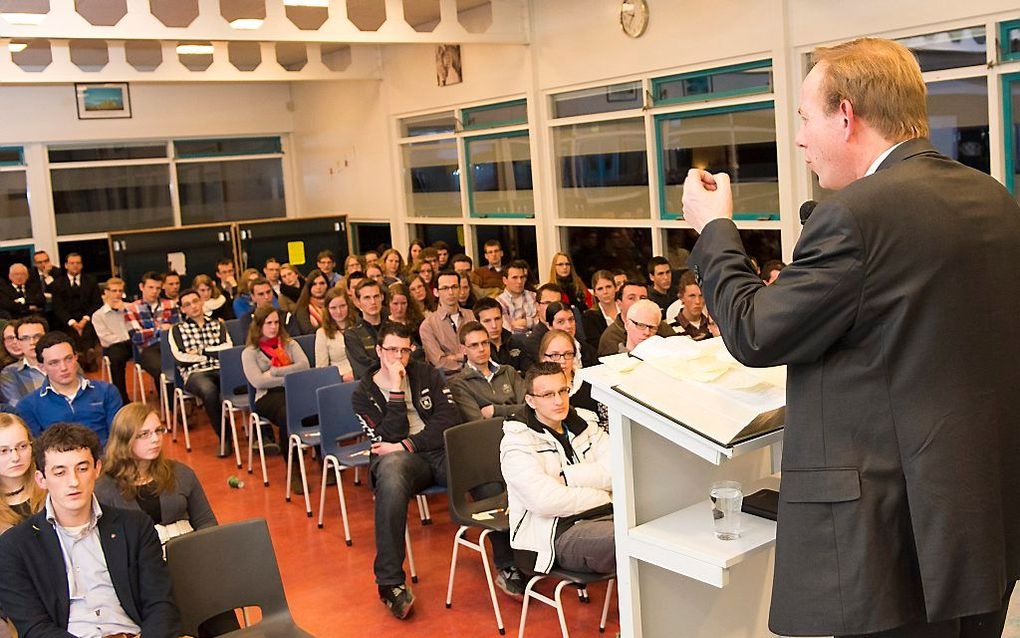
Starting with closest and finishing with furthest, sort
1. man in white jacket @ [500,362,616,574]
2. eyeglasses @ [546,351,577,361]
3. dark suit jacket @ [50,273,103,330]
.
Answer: man in white jacket @ [500,362,616,574] < eyeglasses @ [546,351,577,361] < dark suit jacket @ [50,273,103,330]

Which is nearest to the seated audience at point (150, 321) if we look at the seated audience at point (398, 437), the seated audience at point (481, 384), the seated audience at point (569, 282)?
the seated audience at point (569, 282)

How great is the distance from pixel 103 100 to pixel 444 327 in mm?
9155

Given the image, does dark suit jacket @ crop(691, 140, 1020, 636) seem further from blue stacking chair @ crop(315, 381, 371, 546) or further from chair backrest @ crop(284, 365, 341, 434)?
chair backrest @ crop(284, 365, 341, 434)

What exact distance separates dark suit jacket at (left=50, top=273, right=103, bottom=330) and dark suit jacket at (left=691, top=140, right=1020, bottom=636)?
12.3m

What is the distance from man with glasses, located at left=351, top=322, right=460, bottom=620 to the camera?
488 cm

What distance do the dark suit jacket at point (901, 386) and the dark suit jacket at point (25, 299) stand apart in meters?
12.1

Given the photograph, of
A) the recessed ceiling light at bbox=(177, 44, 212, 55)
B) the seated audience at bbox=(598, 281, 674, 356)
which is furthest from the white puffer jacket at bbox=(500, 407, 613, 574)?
the recessed ceiling light at bbox=(177, 44, 212, 55)

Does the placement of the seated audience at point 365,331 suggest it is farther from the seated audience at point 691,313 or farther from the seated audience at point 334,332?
the seated audience at point 691,313

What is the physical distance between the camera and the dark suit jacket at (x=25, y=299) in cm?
1216

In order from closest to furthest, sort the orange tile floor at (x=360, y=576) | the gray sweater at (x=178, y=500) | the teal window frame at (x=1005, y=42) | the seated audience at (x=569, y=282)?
the gray sweater at (x=178, y=500) < the orange tile floor at (x=360, y=576) < the teal window frame at (x=1005, y=42) < the seated audience at (x=569, y=282)

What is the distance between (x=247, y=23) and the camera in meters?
8.39

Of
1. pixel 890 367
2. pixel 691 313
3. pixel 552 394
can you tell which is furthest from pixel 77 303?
pixel 890 367

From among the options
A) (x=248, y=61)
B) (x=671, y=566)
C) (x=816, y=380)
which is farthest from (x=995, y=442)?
(x=248, y=61)

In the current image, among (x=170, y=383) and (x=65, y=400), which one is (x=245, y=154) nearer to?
(x=170, y=383)
